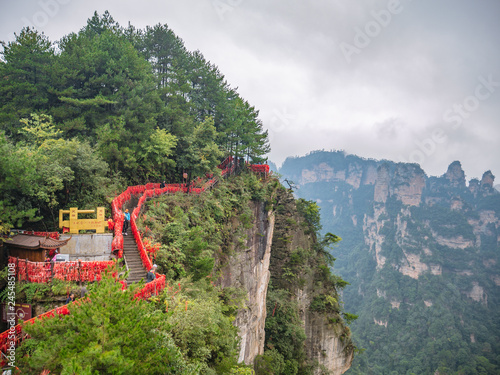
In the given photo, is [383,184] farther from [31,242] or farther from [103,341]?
[103,341]

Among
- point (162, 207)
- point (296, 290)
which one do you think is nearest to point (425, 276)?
point (296, 290)

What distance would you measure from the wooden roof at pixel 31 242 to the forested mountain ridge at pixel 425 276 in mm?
52148

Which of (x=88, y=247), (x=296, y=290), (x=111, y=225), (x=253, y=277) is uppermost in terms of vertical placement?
(x=111, y=225)

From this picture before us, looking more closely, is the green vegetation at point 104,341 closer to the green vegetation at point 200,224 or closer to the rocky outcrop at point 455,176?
the green vegetation at point 200,224

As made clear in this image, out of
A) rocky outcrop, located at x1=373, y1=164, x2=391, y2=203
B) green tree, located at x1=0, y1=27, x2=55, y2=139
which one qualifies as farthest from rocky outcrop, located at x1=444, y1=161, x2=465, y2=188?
green tree, located at x1=0, y1=27, x2=55, y2=139

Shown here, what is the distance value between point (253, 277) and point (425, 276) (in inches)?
4244

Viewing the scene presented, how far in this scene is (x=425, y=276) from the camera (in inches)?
4281

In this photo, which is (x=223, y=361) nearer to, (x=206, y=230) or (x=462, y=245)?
(x=206, y=230)

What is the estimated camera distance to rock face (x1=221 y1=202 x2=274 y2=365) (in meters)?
22.1

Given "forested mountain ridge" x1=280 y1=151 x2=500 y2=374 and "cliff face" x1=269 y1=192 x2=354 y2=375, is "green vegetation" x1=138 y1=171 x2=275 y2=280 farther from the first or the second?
"forested mountain ridge" x1=280 y1=151 x2=500 y2=374

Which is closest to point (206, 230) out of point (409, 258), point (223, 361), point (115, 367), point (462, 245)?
point (223, 361)

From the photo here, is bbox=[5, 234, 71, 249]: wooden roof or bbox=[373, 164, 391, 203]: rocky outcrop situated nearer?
bbox=[5, 234, 71, 249]: wooden roof

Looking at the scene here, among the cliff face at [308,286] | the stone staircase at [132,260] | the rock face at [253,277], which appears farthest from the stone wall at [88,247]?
the cliff face at [308,286]

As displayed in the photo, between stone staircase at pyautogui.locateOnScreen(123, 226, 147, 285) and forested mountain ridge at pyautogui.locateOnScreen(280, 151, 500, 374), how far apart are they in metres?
48.7
